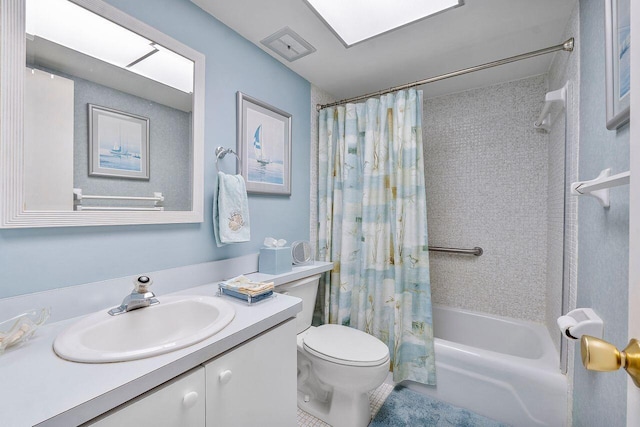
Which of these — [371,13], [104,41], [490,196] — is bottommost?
[490,196]

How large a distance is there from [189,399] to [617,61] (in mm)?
1498

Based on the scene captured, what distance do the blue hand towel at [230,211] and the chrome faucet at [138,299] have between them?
41cm

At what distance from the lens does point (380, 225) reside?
Answer: 1.90 metres

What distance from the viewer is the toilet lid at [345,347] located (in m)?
1.38

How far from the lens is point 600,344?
366mm

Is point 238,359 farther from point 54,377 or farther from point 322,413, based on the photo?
point 322,413

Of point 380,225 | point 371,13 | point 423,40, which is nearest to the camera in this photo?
point 371,13

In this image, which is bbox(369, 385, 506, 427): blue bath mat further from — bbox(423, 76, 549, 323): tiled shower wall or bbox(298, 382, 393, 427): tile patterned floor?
bbox(423, 76, 549, 323): tiled shower wall

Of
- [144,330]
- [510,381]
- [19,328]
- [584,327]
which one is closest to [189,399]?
[144,330]

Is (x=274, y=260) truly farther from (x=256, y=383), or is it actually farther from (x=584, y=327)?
(x=584, y=327)

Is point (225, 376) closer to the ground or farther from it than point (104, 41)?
closer to the ground

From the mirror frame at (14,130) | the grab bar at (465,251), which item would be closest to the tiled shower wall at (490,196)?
the grab bar at (465,251)

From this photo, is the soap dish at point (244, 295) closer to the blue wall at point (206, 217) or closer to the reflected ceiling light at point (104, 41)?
the blue wall at point (206, 217)

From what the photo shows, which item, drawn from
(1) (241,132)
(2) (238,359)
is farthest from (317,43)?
(2) (238,359)
